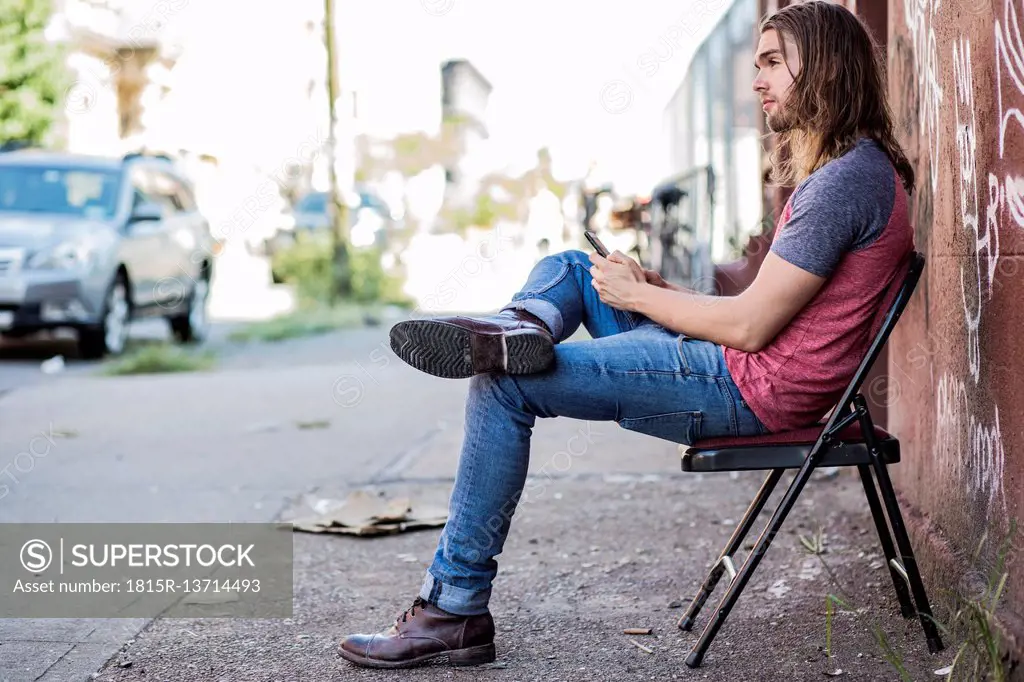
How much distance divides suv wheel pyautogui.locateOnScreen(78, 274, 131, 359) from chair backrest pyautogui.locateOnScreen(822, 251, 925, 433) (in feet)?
27.1

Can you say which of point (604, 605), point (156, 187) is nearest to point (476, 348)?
point (604, 605)

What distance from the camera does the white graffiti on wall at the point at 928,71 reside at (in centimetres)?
344

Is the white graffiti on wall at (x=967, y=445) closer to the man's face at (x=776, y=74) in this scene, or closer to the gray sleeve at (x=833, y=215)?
the gray sleeve at (x=833, y=215)

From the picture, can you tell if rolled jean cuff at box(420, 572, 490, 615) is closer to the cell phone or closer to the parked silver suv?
the cell phone

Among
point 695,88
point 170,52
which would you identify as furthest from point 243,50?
point 695,88

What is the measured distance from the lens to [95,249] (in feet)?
32.2

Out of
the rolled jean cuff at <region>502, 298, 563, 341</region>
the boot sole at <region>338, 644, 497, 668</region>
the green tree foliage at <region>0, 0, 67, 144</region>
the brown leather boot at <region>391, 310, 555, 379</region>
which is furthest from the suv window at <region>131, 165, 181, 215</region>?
the green tree foliage at <region>0, 0, 67, 144</region>

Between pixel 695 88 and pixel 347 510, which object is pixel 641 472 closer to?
pixel 347 510

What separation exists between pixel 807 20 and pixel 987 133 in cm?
50

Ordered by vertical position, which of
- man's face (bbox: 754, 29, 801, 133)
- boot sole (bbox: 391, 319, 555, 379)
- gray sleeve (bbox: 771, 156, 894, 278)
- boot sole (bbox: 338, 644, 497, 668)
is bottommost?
boot sole (bbox: 338, 644, 497, 668)

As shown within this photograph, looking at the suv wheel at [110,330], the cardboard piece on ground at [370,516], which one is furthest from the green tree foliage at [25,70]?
the cardboard piece on ground at [370,516]

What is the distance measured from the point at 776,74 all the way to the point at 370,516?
7.86ft

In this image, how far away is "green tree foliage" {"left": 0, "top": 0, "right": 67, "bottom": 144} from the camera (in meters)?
20.1

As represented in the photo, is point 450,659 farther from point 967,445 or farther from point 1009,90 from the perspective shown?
point 1009,90
